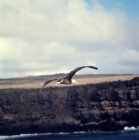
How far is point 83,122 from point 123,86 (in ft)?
52.1

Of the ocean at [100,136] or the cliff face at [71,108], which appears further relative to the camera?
the cliff face at [71,108]

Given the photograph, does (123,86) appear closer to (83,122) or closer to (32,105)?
(83,122)

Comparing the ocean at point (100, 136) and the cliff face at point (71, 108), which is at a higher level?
the cliff face at point (71, 108)

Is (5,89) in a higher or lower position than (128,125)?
higher

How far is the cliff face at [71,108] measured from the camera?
10881 cm

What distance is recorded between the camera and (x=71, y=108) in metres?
116

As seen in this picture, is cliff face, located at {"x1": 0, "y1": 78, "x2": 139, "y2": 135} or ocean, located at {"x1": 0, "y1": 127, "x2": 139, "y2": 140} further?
cliff face, located at {"x1": 0, "y1": 78, "x2": 139, "y2": 135}

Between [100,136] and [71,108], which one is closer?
[100,136]

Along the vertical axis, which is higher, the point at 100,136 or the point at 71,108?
the point at 71,108

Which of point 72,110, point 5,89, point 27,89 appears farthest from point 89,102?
point 5,89

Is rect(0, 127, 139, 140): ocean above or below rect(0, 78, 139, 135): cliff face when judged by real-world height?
below

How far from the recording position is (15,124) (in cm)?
11619

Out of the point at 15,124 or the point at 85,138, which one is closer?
the point at 85,138

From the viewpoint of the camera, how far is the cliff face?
109 metres
